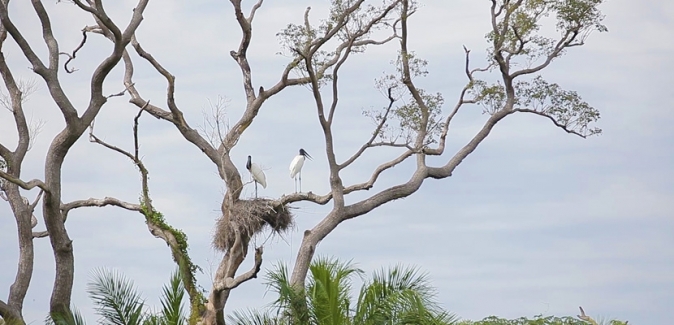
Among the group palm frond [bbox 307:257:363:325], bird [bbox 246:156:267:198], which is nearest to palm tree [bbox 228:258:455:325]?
palm frond [bbox 307:257:363:325]

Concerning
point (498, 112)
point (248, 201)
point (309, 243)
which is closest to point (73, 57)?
point (248, 201)

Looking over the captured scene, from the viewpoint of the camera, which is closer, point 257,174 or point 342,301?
point 342,301

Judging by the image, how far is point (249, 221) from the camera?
1398 cm

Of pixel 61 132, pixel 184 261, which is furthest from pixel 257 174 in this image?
pixel 61 132

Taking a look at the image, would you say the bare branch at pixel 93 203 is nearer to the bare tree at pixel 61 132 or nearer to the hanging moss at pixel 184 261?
the hanging moss at pixel 184 261

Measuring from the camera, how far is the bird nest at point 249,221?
46.1ft

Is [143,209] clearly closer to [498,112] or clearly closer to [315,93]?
[315,93]

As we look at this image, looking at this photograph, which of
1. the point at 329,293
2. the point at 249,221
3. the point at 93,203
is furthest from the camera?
the point at 93,203

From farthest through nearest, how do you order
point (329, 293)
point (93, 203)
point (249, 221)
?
point (93, 203) < point (249, 221) < point (329, 293)

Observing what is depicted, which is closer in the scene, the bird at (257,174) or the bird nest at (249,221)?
the bird nest at (249,221)

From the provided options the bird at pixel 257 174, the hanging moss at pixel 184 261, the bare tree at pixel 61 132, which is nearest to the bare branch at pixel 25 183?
the bare tree at pixel 61 132

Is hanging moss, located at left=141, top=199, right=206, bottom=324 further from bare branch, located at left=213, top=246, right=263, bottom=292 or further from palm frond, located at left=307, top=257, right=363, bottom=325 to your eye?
A: palm frond, located at left=307, top=257, right=363, bottom=325

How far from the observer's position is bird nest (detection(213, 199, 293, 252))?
14047mm

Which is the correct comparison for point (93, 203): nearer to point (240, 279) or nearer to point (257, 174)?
point (257, 174)
